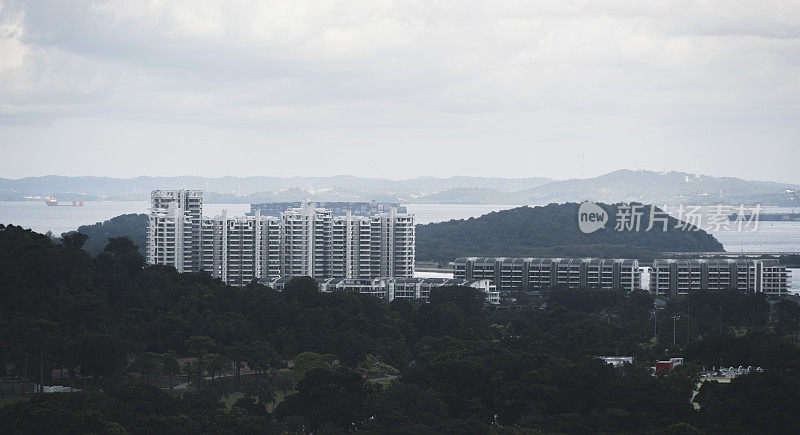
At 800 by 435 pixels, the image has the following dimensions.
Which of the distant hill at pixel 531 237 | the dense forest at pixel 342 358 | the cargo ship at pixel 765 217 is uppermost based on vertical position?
the cargo ship at pixel 765 217

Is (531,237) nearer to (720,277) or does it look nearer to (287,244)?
(720,277)

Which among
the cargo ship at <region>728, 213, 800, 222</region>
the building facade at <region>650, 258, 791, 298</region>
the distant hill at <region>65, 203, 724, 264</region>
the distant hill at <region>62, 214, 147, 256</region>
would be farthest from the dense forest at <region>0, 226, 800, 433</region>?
the cargo ship at <region>728, 213, 800, 222</region>

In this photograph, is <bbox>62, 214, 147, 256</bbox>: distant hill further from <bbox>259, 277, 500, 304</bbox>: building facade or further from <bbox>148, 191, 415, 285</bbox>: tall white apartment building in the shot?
<bbox>259, 277, 500, 304</bbox>: building facade

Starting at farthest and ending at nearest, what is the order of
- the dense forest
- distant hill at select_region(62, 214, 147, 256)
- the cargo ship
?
the cargo ship < distant hill at select_region(62, 214, 147, 256) < the dense forest

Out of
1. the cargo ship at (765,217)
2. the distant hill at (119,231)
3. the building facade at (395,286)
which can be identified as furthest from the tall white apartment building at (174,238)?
the cargo ship at (765,217)

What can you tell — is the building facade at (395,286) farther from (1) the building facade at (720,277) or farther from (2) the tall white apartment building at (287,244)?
(1) the building facade at (720,277)

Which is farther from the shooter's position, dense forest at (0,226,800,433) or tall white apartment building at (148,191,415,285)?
tall white apartment building at (148,191,415,285)
